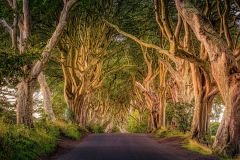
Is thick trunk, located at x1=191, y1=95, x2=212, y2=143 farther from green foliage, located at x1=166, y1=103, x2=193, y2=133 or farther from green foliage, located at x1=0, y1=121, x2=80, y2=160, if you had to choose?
green foliage, located at x1=0, y1=121, x2=80, y2=160

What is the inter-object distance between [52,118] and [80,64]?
312 inches

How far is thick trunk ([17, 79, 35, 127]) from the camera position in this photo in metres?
18.5

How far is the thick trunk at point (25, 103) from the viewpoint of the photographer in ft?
60.8

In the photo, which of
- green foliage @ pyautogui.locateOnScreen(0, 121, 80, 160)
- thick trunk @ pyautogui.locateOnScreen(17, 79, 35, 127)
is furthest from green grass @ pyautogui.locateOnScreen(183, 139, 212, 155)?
thick trunk @ pyautogui.locateOnScreen(17, 79, 35, 127)

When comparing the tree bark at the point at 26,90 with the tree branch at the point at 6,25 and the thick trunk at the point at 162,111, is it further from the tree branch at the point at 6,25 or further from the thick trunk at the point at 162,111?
the thick trunk at the point at 162,111

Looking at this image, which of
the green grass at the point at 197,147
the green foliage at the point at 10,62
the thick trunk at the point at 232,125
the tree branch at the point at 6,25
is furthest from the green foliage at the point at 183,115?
the green foliage at the point at 10,62

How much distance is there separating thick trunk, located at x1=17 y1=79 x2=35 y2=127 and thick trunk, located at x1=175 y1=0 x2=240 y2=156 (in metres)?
8.49

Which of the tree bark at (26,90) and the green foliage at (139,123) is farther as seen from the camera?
the green foliage at (139,123)

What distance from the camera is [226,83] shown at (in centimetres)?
1572

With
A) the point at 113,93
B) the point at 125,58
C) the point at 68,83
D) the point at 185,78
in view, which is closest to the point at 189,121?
the point at 185,78

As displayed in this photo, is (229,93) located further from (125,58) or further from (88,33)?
(125,58)

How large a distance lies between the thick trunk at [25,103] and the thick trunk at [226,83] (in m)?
8.49

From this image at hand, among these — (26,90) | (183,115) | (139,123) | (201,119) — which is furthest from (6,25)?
(139,123)

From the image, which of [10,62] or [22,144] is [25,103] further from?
[10,62]
